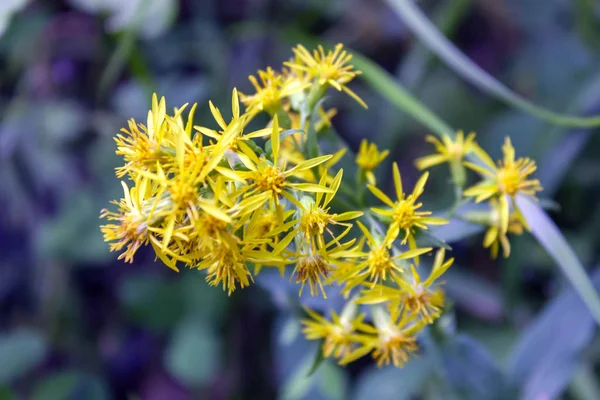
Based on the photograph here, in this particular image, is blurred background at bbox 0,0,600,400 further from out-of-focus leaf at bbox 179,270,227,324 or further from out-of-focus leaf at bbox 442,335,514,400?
out-of-focus leaf at bbox 442,335,514,400

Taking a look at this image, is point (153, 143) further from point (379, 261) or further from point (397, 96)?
point (397, 96)

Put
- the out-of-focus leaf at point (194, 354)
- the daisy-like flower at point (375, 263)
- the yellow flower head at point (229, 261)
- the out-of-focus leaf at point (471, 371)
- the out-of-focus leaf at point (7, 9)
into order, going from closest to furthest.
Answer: the yellow flower head at point (229, 261) → the daisy-like flower at point (375, 263) → the out-of-focus leaf at point (471, 371) → the out-of-focus leaf at point (7, 9) → the out-of-focus leaf at point (194, 354)

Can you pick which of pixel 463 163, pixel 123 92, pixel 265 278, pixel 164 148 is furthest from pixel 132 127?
pixel 123 92

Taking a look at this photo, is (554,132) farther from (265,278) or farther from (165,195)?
(165,195)

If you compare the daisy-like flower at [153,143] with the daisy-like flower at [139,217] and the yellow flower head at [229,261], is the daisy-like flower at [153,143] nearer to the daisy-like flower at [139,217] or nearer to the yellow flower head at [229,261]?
the daisy-like flower at [139,217]

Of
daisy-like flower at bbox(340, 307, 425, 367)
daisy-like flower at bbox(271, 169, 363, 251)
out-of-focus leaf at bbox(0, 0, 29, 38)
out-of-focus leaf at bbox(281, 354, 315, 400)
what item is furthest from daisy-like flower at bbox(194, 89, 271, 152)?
out-of-focus leaf at bbox(0, 0, 29, 38)

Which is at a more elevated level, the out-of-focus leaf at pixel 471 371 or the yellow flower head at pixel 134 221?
the yellow flower head at pixel 134 221

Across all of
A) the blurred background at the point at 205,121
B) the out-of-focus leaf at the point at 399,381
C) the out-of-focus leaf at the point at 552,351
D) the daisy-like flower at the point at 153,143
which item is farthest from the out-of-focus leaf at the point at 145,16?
the out-of-focus leaf at the point at 552,351
